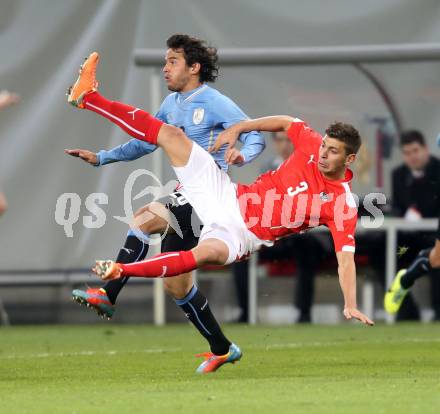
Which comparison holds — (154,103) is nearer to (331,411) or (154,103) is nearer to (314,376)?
(314,376)

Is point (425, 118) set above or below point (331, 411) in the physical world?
above

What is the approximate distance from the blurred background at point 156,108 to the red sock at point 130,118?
546cm

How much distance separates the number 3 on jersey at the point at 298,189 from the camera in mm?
8547

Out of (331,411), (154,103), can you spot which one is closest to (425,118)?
(154,103)

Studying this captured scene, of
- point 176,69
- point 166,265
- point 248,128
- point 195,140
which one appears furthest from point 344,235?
Result: point 176,69

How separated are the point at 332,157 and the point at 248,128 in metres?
0.57

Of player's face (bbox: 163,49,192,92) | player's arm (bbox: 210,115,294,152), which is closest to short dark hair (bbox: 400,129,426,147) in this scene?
player's face (bbox: 163,49,192,92)

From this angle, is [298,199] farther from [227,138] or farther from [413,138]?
[413,138]

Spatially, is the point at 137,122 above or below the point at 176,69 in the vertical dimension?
below

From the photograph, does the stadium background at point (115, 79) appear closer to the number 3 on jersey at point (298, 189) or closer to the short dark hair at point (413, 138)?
the short dark hair at point (413, 138)

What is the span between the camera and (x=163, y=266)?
798 cm

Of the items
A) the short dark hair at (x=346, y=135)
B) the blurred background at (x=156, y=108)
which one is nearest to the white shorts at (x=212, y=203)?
the short dark hair at (x=346, y=135)

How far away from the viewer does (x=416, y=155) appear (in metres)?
14.0

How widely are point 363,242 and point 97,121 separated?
304 centimetres
